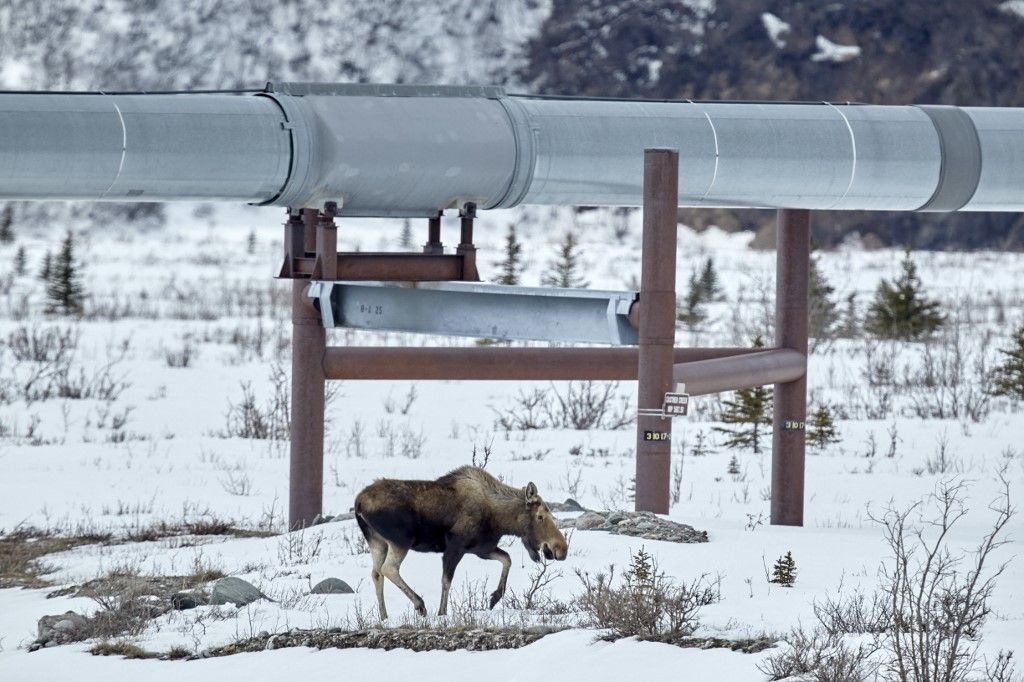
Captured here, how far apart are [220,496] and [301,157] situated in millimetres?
3859

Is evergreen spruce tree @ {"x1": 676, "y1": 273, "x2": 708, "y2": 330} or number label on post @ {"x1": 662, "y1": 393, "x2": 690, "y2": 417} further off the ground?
evergreen spruce tree @ {"x1": 676, "y1": 273, "x2": 708, "y2": 330}

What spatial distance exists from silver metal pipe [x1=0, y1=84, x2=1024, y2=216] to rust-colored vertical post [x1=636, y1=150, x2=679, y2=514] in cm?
80

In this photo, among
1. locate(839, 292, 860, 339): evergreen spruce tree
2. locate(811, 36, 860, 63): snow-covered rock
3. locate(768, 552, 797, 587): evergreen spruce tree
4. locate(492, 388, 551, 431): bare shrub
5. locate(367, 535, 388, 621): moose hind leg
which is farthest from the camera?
locate(811, 36, 860, 63): snow-covered rock

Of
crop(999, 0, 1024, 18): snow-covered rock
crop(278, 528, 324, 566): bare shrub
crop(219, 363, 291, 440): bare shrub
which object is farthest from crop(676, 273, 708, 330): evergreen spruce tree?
crop(999, 0, 1024, 18): snow-covered rock

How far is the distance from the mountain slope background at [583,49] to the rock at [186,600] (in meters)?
39.6

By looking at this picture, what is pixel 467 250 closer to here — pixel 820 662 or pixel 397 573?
pixel 397 573

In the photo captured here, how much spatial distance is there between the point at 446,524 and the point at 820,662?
1.84m

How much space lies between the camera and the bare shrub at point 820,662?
4.98m

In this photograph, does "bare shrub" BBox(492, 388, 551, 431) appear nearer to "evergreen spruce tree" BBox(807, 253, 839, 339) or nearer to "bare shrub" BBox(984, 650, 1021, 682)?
"evergreen spruce tree" BBox(807, 253, 839, 339)

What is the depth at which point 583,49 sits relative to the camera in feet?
172

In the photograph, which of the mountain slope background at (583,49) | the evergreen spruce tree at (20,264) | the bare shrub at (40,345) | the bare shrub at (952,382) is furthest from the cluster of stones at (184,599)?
the mountain slope background at (583,49)

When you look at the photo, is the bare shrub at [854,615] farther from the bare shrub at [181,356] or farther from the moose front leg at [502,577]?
the bare shrub at [181,356]

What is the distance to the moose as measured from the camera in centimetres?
618

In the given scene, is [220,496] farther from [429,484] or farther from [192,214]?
[192,214]
